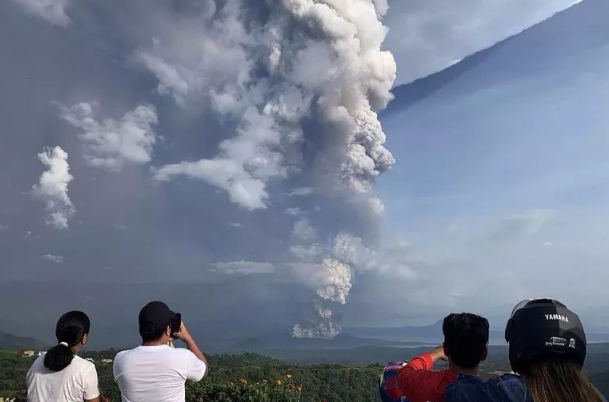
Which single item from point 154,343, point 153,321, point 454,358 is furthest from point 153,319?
point 454,358

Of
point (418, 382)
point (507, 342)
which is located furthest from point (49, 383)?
point (507, 342)

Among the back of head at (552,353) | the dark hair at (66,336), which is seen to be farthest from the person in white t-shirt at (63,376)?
the back of head at (552,353)

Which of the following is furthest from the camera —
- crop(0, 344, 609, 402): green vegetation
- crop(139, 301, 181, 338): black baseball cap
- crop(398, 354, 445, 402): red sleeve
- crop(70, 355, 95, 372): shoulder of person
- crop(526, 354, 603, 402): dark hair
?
crop(0, 344, 609, 402): green vegetation

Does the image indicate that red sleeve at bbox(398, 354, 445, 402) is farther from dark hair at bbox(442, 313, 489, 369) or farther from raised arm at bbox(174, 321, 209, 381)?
raised arm at bbox(174, 321, 209, 381)

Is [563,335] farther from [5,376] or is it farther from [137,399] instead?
[5,376]

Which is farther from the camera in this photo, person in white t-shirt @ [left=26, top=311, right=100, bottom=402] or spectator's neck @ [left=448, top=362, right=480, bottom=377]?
person in white t-shirt @ [left=26, top=311, right=100, bottom=402]

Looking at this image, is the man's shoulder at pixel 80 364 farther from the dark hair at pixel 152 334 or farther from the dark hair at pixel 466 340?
the dark hair at pixel 466 340

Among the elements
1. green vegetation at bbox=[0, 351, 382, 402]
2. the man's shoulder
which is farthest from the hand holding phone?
green vegetation at bbox=[0, 351, 382, 402]
